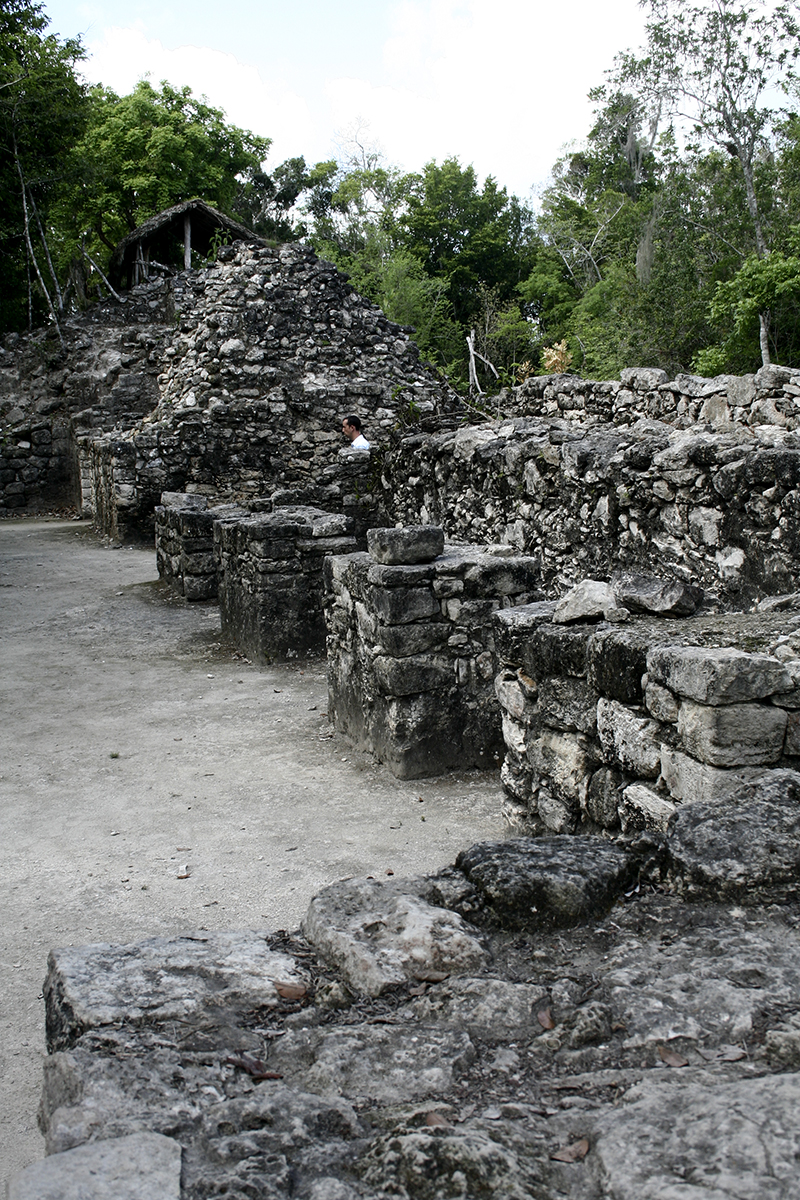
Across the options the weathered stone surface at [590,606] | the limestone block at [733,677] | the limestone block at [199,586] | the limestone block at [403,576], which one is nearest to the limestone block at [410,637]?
the limestone block at [403,576]

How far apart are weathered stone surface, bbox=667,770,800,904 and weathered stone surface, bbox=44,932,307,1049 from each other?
0.98 m

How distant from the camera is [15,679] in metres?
7.05

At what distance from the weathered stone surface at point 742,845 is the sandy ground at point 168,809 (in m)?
1.68

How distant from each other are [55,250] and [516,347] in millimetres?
16282

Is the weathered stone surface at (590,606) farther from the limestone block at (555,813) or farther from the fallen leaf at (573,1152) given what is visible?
the fallen leaf at (573,1152)

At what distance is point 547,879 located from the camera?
7.03 feet

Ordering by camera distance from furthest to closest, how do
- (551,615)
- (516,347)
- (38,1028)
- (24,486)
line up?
(516,347)
(24,486)
(551,615)
(38,1028)

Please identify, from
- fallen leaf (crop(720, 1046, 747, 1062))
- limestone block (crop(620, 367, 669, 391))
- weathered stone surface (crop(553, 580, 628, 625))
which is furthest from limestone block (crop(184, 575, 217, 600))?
fallen leaf (crop(720, 1046, 747, 1062))

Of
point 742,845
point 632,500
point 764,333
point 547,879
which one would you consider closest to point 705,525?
point 632,500

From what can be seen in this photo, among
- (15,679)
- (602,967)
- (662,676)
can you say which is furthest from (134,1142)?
(15,679)

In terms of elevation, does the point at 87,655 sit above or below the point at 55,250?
below

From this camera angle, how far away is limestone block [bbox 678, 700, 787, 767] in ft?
8.37

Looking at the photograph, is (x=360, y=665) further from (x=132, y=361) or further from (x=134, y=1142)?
(x=132, y=361)

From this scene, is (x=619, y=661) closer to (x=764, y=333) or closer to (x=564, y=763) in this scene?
(x=564, y=763)
